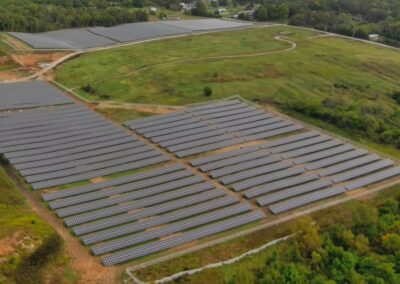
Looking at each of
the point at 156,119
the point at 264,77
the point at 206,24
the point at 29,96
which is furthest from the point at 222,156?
the point at 206,24

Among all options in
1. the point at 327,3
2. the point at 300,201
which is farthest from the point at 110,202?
the point at 327,3

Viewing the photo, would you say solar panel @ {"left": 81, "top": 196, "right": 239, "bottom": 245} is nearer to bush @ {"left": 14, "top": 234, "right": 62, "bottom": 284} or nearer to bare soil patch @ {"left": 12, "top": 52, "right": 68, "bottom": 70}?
bush @ {"left": 14, "top": 234, "right": 62, "bottom": 284}

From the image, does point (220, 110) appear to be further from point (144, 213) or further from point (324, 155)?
point (144, 213)

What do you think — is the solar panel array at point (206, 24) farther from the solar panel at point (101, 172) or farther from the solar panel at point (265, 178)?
the solar panel at point (265, 178)

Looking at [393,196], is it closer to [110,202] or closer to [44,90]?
[110,202]

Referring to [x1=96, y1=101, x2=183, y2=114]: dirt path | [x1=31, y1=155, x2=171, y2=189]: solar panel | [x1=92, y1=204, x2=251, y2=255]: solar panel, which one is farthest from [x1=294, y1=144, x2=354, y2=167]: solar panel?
[x1=96, y1=101, x2=183, y2=114]: dirt path

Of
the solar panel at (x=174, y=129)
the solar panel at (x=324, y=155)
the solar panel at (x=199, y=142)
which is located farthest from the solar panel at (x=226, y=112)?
the solar panel at (x=324, y=155)
